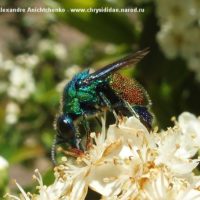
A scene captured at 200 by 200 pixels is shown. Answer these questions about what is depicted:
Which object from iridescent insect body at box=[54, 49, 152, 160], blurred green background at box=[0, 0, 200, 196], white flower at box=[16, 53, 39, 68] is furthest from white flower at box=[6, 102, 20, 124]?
iridescent insect body at box=[54, 49, 152, 160]

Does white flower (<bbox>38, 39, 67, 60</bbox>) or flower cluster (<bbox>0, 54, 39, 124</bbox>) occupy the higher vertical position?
white flower (<bbox>38, 39, 67, 60</bbox>)

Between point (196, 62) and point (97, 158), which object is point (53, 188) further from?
point (196, 62)

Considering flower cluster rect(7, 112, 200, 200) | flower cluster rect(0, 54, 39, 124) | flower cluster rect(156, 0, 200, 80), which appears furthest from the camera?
flower cluster rect(0, 54, 39, 124)

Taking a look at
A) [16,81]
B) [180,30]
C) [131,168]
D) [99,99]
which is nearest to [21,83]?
[16,81]

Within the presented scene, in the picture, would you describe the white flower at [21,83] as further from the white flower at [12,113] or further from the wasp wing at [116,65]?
the wasp wing at [116,65]

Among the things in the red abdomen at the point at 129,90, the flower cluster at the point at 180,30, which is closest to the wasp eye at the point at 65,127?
the red abdomen at the point at 129,90

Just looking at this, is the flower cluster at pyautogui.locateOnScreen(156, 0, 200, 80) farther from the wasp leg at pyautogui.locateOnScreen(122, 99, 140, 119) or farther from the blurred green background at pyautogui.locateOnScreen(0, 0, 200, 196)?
the wasp leg at pyautogui.locateOnScreen(122, 99, 140, 119)
